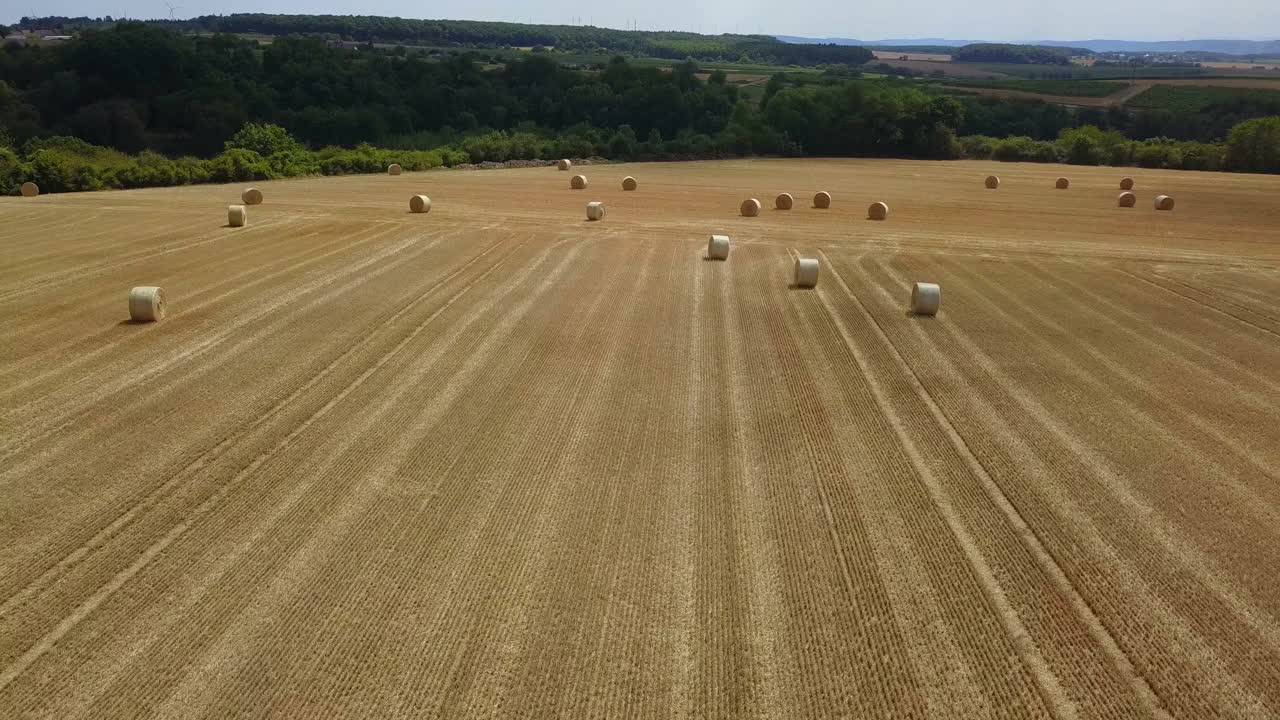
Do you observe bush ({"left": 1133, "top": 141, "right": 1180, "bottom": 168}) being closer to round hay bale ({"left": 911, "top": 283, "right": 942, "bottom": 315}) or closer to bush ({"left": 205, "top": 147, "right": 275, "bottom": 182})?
round hay bale ({"left": 911, "top": 283, "right": 942, "bottom": 315})

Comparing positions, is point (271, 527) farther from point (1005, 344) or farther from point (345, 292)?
point (1005, 344)

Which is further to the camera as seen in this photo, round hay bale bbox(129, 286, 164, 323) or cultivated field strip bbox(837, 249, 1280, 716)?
round hay bale bbox(129, 286, 164, 323)

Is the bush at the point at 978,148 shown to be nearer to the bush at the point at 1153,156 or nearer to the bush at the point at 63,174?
the bush at the point at 1153,156

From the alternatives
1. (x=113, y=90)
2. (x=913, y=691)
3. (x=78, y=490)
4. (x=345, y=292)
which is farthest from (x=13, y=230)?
(x=113, y=90)

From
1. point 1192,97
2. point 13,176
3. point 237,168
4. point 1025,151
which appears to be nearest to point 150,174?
point 237,168

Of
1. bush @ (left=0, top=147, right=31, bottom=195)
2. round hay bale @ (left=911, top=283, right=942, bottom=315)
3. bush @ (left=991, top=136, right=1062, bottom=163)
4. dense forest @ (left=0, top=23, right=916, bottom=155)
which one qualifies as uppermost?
dense forest @ (left=0, top=23, right=916, bottom=155)

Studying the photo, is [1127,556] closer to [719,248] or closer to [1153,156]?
[719,248]

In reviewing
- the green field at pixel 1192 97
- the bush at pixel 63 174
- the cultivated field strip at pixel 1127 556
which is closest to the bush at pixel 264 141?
the bush at pixel 63 174

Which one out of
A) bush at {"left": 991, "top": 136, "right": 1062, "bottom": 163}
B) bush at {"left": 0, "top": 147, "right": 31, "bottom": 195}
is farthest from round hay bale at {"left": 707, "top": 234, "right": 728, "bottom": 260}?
bush at {"left": 991, "top": 136, "right": 1062, "bottom": 163}
